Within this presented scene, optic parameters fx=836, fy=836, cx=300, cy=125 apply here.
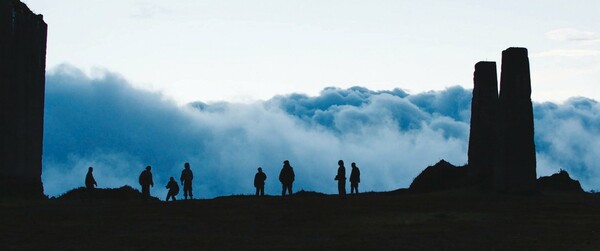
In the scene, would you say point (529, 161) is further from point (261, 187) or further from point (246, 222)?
point (246, 222)

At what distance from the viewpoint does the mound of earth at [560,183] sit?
134 feet

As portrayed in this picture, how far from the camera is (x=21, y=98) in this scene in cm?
4372

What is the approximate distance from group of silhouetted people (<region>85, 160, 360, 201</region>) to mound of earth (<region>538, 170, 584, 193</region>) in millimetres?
11182

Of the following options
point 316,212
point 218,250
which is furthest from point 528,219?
point 218,250

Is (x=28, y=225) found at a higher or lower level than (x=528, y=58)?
lower

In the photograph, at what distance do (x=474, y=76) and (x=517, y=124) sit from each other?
226 inches

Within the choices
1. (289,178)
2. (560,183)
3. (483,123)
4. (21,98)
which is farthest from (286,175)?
(21,98)

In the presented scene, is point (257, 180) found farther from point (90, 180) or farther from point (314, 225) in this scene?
point (314, 225)

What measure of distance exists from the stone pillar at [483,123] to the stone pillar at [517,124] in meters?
2.86

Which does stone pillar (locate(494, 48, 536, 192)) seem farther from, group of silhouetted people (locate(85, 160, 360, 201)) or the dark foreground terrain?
group of silhouetted people (locate(85, 160, 360, 201))

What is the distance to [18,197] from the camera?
39.6m

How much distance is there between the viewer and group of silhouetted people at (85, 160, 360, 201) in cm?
3394

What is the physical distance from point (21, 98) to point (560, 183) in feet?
91.7

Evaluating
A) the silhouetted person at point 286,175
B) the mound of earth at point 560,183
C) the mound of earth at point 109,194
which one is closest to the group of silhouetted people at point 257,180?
the silhouetted person at point 286,175
